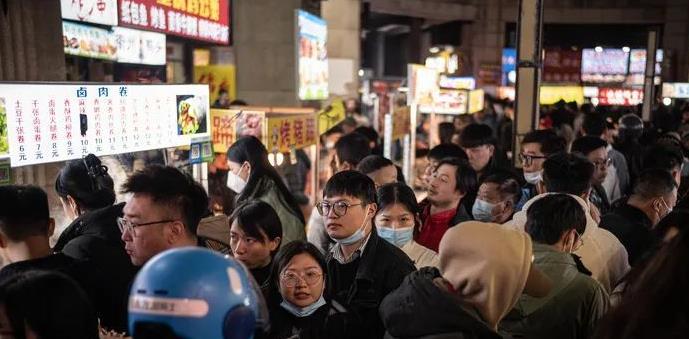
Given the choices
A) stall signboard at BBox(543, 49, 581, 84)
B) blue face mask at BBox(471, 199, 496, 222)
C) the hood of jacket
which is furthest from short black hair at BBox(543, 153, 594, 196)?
stall signboard at BBox(543, 49, 581, 84)

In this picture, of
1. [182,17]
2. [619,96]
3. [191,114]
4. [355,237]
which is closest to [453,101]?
[182,17]

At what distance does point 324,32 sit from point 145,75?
16.6 ft

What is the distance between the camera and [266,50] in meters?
12.8

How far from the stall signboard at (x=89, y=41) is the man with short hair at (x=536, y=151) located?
17.2 feet

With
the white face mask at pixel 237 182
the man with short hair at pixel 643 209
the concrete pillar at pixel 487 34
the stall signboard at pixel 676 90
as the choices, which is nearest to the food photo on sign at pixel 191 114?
the white face mask at pixel 237 182

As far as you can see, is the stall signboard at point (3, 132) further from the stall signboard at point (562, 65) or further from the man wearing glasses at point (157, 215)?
the stall signboard at point (562, 65)

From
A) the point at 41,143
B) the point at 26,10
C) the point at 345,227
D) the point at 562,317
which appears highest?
the point at 26,10

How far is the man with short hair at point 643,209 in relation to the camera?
14.6 ft

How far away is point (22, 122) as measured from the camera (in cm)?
366

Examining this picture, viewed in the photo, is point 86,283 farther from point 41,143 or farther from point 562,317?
point 562,317

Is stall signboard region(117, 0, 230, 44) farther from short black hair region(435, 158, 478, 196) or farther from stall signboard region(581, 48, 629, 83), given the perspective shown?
stall signboard region(581, 48, 629, 83)

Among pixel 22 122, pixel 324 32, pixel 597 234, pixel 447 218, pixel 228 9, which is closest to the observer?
pixel 22 122

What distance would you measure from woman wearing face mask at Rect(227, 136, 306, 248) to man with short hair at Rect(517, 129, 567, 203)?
2.22 metres

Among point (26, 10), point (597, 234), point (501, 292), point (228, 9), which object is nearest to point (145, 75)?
point (228, 9)
